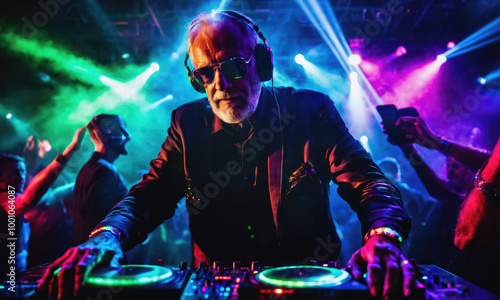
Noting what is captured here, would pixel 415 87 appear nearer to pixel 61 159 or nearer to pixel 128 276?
pixel 61 159

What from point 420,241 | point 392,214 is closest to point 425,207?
point 420,241

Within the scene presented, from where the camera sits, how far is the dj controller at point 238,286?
2.97 ft

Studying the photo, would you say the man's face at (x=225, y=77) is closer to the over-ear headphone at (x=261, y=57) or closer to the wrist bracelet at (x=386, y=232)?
the over-ear headphone at (x=261, y=57)

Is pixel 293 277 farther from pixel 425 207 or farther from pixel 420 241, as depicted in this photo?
pixel 425 207

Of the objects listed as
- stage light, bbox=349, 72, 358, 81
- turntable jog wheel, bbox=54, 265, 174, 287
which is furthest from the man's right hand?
stage light, bbox=349, 72, 358, 81

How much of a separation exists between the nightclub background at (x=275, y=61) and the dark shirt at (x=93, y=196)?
279 cm

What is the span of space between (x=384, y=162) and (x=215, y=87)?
5438mm

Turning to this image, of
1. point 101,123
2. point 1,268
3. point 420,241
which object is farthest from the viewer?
point 420,241

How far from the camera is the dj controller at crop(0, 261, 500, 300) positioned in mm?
905

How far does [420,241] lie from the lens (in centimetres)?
457

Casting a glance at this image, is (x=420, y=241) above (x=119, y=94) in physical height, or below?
below

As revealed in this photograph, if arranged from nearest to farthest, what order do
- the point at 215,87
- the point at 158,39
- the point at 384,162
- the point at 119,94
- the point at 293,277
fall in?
the point at 293,277 → the point at 215,87 → the point at 384,162 → the point at 158,39 → the point at 119,94

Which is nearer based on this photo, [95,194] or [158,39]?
[95,194]

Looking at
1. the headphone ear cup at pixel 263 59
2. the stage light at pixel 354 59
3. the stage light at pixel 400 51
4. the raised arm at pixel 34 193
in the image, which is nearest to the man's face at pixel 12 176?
the raised arm at pixel 34 193
